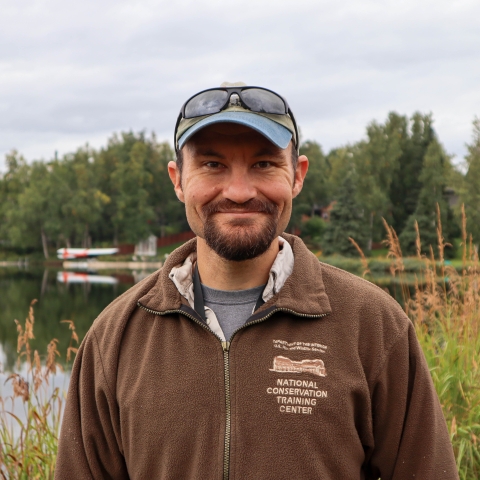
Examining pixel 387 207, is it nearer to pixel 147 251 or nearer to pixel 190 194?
pixel 147 251

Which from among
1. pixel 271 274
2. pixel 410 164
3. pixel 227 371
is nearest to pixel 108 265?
pixel 410 164

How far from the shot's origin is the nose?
1.86m

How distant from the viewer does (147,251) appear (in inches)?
2222

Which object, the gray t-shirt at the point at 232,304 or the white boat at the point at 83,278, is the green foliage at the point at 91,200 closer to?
the white boat at the point at 83,278

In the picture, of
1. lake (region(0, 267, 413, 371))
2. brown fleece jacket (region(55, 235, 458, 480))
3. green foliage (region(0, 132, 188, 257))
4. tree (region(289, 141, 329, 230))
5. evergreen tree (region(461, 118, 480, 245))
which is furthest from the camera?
green foliage (region(0, 132, 188, 257))

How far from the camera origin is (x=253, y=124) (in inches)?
71.9

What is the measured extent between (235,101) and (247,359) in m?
0.76

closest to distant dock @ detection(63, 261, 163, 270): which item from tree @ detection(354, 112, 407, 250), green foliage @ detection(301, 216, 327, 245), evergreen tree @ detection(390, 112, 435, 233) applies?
green foliage @ detection(301, 216, 327, 245)

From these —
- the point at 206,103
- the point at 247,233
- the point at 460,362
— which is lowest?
the point at 460,362

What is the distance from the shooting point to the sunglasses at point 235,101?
1.91 m

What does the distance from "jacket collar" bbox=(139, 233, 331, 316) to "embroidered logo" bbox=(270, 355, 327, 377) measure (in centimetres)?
14

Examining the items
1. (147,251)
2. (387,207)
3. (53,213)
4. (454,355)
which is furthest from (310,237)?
(454,355)

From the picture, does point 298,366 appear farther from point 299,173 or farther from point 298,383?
point 299,173

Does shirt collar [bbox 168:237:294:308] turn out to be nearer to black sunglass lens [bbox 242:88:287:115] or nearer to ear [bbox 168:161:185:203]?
ear [bbox 168:161:185:203]
